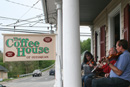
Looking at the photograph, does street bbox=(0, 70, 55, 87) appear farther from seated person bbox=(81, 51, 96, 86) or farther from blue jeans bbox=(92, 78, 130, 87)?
blue jeans bbox=(92, 78, 130, 87)

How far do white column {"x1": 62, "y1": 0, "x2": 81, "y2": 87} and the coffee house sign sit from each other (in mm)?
3773

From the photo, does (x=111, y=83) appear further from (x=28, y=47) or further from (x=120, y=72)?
(x=28, y=47)

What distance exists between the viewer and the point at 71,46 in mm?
2332

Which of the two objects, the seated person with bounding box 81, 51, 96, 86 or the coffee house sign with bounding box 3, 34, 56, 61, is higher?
the coffee house sign with bounding box 3, 34, 56, 61

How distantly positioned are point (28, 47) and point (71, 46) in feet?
13.2

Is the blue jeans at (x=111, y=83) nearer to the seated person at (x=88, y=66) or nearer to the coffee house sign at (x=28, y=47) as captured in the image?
the seated person at (x=88, y=66)

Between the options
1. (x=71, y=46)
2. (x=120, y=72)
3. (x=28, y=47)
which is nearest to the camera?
(x=71, y=46)

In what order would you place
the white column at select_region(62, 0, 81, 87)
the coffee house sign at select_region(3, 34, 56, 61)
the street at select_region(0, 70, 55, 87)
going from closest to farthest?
the white column at select_region(62, 0, 81, 87) < the coffee house sign at select_region(3, 34, 56, 61) < the street at select_region(0, 70, 55, 87)

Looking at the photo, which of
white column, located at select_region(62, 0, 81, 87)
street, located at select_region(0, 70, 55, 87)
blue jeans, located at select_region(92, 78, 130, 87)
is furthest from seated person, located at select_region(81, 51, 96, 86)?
street, located at select_region(0, 70, 55, 87)

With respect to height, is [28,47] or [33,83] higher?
[28,47]

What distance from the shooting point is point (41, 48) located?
20.6 feet

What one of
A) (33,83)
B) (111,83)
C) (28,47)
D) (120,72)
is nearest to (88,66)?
(111,83)

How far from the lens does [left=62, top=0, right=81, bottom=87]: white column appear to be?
230 centimetres

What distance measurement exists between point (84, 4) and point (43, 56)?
2.19 meters
